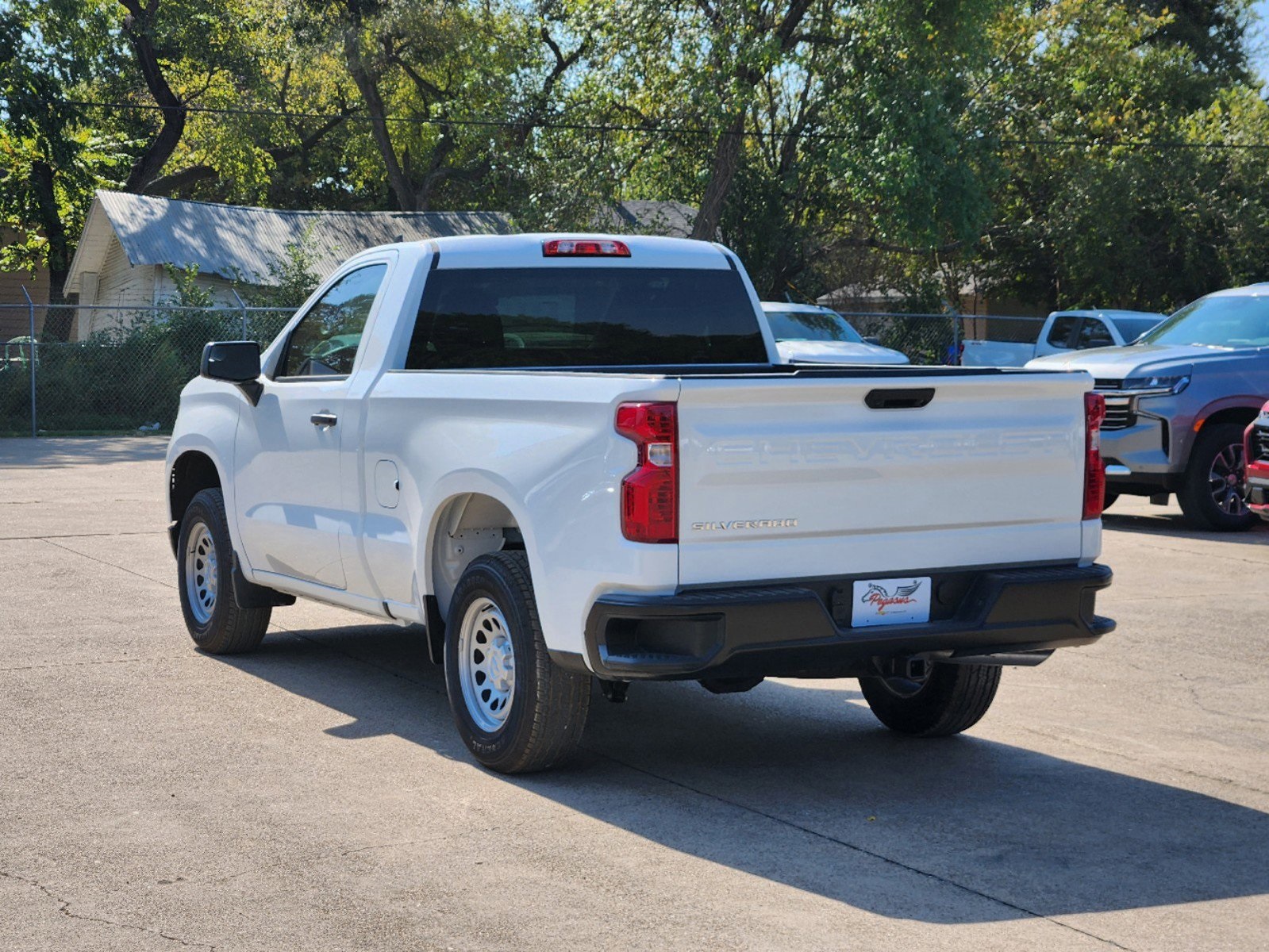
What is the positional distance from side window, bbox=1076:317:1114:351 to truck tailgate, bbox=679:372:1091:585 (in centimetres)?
1899

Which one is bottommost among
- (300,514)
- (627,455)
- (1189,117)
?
(300,514)

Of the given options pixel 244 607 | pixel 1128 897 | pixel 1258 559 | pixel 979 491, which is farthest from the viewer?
pixel 1258 559

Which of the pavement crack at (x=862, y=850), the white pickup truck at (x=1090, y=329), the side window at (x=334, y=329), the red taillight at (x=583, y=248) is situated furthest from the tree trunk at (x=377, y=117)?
the pavement crack at (x=862, y=850)

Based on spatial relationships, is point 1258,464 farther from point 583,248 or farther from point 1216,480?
point 583,248

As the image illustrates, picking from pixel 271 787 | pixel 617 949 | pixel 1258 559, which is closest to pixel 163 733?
pixel 271 787

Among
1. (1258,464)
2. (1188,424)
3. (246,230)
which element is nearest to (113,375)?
(246,230)

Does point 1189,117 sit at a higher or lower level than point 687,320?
higher

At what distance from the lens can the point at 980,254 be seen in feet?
148

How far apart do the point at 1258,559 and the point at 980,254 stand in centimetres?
3348

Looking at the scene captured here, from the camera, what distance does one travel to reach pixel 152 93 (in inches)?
1817

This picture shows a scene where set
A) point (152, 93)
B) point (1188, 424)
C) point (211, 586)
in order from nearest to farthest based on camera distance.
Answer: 1. point (211, 586)
2. point (1188, 424)
3. point (152, 93)

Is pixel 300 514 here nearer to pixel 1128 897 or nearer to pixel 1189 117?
pixel 1128 897

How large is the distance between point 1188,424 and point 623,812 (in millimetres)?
10008

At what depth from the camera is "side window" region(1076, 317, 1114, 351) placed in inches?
950
